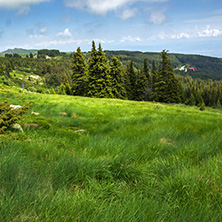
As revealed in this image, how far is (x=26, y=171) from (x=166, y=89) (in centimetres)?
A: 4872

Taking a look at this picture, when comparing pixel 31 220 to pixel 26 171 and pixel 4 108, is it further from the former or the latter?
pixel 4 108

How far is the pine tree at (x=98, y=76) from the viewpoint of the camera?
4253 cm

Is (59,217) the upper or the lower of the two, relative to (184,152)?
upper

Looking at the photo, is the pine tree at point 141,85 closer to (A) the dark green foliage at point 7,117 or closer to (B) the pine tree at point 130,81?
(B) the pine tree at point 130,81

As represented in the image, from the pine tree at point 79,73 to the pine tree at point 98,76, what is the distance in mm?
3939

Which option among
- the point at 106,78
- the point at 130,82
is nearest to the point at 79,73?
the point at 106,78

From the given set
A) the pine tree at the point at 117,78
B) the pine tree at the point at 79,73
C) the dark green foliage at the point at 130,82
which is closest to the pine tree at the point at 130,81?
the dark green foliage at the point at 130,82

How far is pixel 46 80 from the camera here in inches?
7800

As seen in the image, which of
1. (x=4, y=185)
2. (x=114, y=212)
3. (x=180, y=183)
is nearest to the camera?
(x=114, y=212)

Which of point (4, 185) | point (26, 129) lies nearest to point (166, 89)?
point (26, 129)

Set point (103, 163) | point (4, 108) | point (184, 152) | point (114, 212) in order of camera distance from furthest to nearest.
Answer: point (4, 108) → point (184, 152) → point (103, 163) → point (114, 212)

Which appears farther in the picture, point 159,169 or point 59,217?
point 159,169

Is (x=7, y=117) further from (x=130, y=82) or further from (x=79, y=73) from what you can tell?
(x=130, y=82)

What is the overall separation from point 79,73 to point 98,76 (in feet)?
24.2
